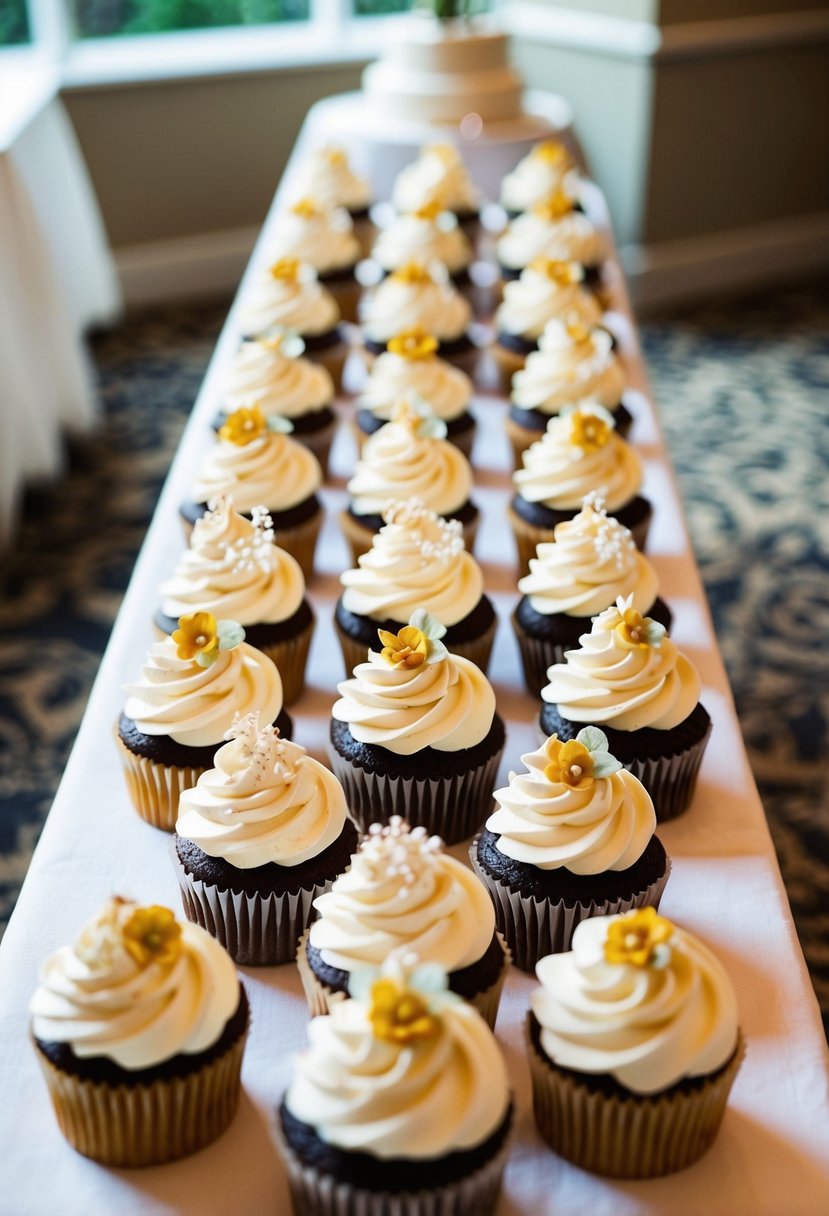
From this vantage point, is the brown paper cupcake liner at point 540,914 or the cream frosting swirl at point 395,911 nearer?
the cream frosting swirl at point 395,911

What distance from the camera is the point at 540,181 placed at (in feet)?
12.6

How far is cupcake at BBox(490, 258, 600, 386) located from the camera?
2.94 meters

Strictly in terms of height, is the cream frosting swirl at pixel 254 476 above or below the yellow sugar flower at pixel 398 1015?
below

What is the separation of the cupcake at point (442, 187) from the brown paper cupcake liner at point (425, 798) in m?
2.41

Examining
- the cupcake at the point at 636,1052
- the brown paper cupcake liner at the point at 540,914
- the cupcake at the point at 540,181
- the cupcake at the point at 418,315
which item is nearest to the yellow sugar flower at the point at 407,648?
the brown paper cupcake liner at the point at 540,914

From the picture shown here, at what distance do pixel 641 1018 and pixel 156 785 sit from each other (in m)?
0.71

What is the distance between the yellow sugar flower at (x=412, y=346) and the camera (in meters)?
2.57

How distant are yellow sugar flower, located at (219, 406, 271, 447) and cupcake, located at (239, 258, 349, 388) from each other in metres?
0.69

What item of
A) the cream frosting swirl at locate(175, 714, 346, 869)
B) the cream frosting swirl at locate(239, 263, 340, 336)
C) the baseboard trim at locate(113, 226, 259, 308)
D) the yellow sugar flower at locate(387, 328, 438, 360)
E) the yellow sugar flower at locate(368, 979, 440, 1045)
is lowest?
the baseboard trim at locate(113, 226, 259, 308)

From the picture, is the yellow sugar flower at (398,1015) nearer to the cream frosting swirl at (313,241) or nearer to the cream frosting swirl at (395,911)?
the cream frosting swirl at (395,911)

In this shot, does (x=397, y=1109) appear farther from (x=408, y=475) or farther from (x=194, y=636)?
(x=408, y=475)

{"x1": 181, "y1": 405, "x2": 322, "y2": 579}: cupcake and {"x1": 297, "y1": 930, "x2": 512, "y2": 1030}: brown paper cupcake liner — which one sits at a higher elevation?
{"x1": 297, "y1": 930, "x2": 512, "y2": 1030}: brown paper cupcake liner

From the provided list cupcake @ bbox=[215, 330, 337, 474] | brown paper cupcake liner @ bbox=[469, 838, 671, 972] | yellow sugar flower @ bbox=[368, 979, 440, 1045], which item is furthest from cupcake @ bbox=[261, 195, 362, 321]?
yellow sugar flower @ bbox=[368, 979, 440, 1045]

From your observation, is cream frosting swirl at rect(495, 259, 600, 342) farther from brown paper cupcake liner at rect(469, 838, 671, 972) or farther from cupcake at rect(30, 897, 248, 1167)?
cupcake at rect(30, 897, 248, 1167)
